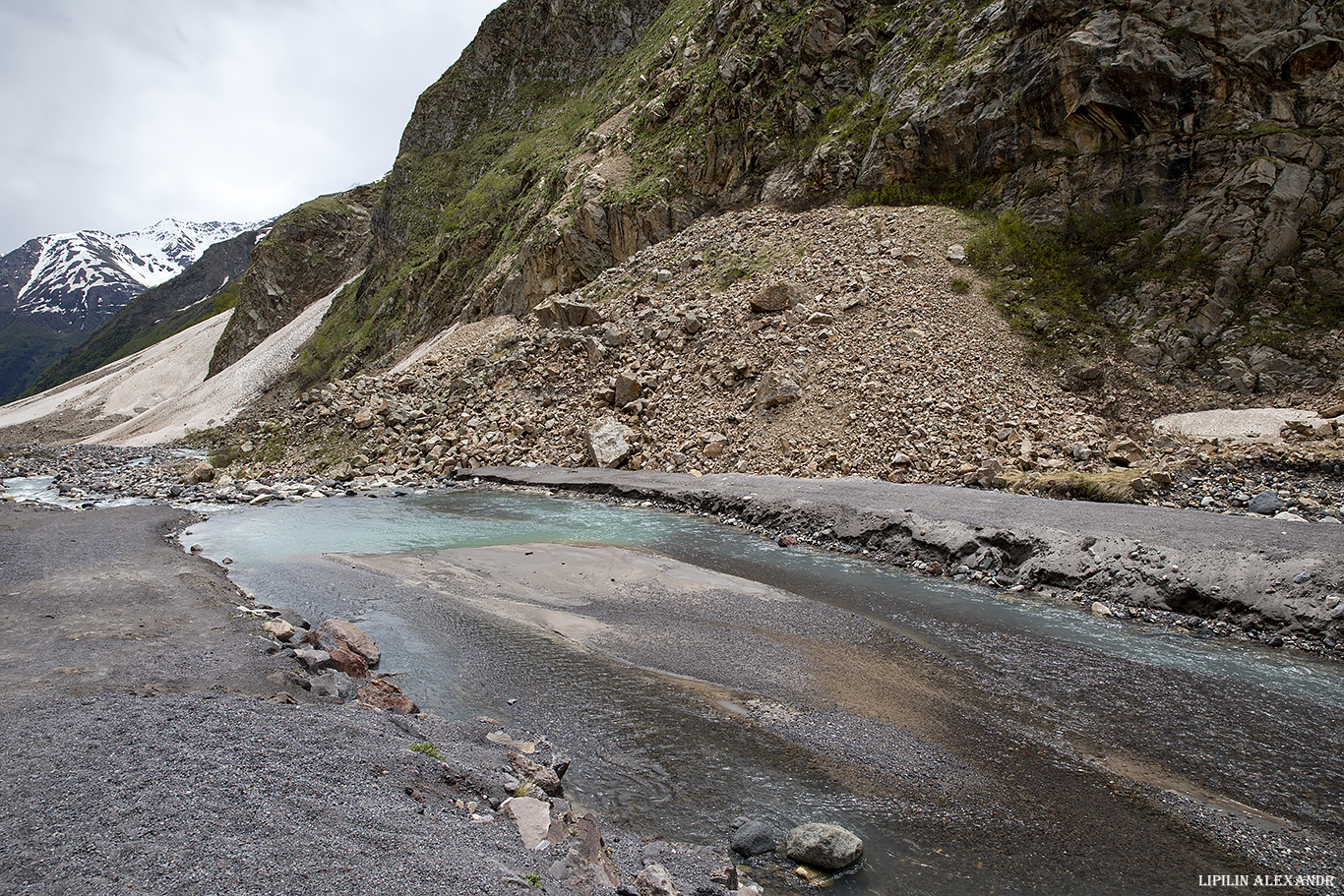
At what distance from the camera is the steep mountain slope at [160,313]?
447ft

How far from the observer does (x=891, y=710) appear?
6492 millimetres

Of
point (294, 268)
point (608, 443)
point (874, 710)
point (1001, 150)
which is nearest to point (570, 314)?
point (608, 443)

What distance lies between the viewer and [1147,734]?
5.96 m

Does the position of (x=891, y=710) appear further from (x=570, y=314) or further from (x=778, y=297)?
(x=570, y=314)

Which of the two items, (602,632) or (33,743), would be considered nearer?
(33,743)

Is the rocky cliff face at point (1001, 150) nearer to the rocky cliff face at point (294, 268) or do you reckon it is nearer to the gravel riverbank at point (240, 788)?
the gravel riverbank at point (240, 788)

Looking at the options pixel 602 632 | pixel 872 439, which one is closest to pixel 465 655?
pixel 602 632

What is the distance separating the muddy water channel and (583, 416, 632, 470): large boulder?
9862 millimetres

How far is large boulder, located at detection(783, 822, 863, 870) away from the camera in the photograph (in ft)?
14.1

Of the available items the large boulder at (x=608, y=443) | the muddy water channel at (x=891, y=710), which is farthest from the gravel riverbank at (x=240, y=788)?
the large boulder at (x=608, y=443)

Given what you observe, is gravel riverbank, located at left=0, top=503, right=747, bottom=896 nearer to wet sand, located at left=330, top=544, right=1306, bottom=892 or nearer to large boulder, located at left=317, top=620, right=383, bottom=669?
large boulder, located at left=317, top=620, right=383, bottom=669

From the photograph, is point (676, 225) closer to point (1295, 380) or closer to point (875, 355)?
point (875, 355)

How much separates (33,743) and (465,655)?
162 inches

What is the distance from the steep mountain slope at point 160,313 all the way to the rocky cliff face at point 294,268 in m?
72.2
